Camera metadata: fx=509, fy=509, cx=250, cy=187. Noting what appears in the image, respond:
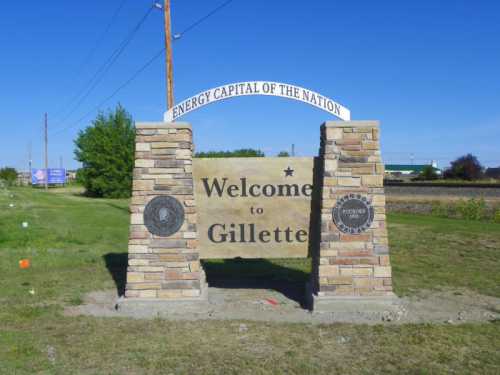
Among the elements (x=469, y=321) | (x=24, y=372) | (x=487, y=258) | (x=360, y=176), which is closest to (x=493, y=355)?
(x=469, y=321)

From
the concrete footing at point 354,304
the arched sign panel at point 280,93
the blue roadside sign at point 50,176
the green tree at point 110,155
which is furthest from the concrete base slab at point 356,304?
the blue roadside sign at point 50,176

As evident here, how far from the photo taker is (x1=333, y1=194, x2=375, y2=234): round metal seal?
666cm

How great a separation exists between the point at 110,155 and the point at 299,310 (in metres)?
35.2

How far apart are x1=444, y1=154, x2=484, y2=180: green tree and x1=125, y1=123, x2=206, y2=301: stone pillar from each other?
5943 centimetres

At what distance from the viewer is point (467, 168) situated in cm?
6044

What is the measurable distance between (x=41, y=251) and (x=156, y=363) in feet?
25.5

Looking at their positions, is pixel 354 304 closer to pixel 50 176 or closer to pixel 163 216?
pixel 163 216

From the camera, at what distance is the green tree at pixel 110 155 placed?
3966cm

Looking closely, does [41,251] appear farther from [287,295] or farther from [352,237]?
[352,237]

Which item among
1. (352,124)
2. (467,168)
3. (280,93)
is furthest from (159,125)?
(467,168)

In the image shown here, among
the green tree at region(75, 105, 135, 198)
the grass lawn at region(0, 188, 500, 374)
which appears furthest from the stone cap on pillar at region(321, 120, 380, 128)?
the green tree at region(75, 105, 135, 198)

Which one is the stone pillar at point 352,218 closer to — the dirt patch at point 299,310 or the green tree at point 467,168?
the dirt patch at point 299,310

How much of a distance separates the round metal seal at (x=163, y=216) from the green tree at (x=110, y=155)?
1303 inches

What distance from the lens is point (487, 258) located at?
425 inches
